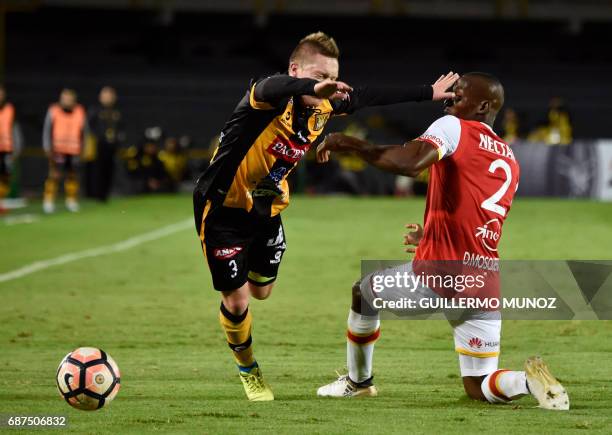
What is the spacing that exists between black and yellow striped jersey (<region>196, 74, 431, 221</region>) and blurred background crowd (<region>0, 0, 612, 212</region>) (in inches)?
765

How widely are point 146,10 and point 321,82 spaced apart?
32180 mm

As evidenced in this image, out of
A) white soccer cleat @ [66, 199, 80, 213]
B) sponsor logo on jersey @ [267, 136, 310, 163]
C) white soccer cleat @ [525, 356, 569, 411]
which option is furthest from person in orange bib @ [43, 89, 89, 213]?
white soccer cleat @ [525, 356, 569, 411]

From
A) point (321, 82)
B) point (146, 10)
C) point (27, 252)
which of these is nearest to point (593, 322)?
point (321, 82)

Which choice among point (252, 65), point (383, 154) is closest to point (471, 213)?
point (383, 154)

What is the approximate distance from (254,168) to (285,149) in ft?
0.70

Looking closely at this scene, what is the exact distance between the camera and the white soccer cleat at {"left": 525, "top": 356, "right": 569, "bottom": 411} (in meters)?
5.87

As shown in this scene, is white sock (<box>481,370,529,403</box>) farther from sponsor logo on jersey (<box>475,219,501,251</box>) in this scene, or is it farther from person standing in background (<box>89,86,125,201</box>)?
person standing in background (<box>89,86,125,201</box>)

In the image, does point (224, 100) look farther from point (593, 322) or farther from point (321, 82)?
point (321, 82)

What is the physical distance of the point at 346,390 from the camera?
6711 mm

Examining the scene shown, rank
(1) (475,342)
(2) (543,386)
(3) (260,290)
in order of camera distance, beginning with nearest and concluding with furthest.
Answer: (2) (543,386), (1) (475,342), (3) (260,290)

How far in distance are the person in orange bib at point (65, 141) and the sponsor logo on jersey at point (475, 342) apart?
16.4m

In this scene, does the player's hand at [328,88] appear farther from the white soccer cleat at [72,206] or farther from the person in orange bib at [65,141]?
the white soccer cleat at [72,206]

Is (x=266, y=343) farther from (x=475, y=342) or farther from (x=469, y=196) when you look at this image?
(x=469, y=196)

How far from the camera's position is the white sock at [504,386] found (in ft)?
19.7
